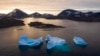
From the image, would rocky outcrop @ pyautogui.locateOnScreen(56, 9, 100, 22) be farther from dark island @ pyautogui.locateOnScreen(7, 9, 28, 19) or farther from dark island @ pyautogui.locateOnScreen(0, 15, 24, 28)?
dark island @ pyautogui.locateOnScreen(0, 15, 24, 28)

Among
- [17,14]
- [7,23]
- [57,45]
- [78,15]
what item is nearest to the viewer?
[57,45]

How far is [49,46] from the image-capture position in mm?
9055

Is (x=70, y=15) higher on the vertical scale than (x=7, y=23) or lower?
lower

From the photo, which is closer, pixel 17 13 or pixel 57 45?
pixel 57 45

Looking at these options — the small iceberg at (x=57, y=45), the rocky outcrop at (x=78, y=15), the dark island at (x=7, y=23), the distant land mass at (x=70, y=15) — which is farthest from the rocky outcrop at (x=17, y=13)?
the small iceberg at (x=57, y=45)

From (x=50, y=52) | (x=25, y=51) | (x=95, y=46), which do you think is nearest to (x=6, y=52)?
(x=25, y=51)

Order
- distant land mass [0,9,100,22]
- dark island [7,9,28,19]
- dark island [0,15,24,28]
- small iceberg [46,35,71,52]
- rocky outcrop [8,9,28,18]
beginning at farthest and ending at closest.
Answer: rocky outcrop [8,9,28,18]
dark island [7,9,28,19]
distant land mass [0,9,100,22]
dark island [0,15,24,28]
small iceberg [46,35,71,52]

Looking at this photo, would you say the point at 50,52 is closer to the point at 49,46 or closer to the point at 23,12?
the point at 49,46

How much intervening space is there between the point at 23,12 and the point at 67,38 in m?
13.0

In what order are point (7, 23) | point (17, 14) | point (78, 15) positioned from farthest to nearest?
point (17, 14), point (78, 15), point (7, 23)

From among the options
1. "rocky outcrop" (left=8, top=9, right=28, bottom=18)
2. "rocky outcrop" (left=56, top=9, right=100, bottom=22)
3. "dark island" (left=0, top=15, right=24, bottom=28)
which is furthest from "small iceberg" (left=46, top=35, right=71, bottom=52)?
"rocky outcrop" (left=8, top=9, right=28, bottom=18)

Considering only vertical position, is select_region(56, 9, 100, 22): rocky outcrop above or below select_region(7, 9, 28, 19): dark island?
below

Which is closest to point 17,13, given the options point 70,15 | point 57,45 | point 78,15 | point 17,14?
point 17,14

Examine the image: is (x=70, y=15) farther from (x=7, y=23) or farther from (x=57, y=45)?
(x=57, y=45)
